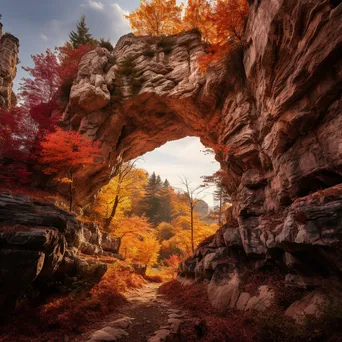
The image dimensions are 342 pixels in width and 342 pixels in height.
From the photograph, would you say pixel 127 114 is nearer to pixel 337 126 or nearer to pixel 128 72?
pixel 128 72

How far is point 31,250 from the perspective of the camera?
6.85 m

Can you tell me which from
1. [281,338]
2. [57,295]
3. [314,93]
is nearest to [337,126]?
[314,93]

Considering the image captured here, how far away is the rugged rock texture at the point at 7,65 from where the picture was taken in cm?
2309

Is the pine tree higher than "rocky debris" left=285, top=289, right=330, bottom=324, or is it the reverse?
the pine tree

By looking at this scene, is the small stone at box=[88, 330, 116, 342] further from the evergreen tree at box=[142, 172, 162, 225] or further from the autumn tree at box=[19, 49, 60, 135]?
the evergreen tree at box=[142, 172, 162, 225]

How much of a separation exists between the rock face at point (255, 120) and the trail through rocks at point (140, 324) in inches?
110

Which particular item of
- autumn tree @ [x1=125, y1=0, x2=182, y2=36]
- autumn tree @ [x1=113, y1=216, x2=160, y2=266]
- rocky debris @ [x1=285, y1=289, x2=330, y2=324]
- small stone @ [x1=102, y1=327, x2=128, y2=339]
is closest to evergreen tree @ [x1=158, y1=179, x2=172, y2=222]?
autumn tree @ [x1=113, y1=216, x2=160, y2=266]

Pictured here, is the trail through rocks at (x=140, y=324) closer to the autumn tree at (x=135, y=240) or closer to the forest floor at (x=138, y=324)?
the forest floor at (x=138, y=324)

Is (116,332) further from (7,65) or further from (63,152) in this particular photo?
(7,65)

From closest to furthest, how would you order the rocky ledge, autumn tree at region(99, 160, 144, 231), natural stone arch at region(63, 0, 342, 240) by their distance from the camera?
the rocky ledge < natural stone arch at region(63, 0, 342, 240) < autumn tree at region(99, 160, 144, 231)

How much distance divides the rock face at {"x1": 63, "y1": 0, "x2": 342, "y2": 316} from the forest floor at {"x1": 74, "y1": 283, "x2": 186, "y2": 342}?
2.85 m

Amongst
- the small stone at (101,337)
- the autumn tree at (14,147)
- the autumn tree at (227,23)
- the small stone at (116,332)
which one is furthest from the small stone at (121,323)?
the autumn tree at (227,23)

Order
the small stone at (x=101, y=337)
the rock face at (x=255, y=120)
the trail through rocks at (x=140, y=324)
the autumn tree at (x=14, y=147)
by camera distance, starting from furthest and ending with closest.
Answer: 1. the autumn tree at (x=14, y=147)
2. the rock face at (x=255, y=120)
3. the trail through rocks at (x=140, y=324)
4. the small stone at (x=101, y=337)

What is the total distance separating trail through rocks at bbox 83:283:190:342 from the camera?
607 centimetres
